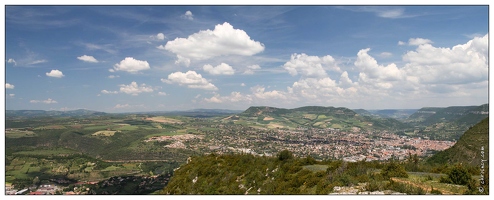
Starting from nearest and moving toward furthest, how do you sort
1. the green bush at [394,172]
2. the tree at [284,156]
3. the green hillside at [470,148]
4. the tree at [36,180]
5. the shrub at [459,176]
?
the shrub at [459,176] → the green bush at [394,172] → the tree at [284,156] → the green hillside at [470,148] → the tree at [36,180]

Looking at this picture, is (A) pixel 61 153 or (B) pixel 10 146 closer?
(A) pixel 61 153

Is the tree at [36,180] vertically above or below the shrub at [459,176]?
below

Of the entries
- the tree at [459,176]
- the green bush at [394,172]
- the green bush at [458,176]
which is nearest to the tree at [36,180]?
the green bush at [394,172]

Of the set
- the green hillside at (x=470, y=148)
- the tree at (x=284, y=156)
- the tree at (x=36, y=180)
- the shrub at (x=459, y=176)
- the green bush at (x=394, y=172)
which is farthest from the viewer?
the tree at (x=36, y=180)

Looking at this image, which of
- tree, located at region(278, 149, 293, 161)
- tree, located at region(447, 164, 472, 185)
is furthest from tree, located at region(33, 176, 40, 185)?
tree, located at region(447, 164, 472, 185)

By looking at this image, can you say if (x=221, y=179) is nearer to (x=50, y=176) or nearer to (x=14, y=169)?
(x=50, y=176)

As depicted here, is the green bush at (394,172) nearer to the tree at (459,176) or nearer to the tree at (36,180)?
the tree at (459,176)

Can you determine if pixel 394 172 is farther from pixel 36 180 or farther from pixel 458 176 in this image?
pixel 36 180

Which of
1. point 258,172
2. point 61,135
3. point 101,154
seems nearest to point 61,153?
point 101,154

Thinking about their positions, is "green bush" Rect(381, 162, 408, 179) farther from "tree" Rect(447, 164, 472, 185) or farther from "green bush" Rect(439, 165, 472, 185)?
"tree" Rect(447, 164, 472, 185)

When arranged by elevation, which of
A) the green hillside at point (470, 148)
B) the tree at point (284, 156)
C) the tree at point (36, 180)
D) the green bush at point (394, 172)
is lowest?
the tree at point (36, 180)

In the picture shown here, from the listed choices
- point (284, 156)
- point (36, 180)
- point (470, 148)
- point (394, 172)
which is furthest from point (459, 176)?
point (36, 180)
